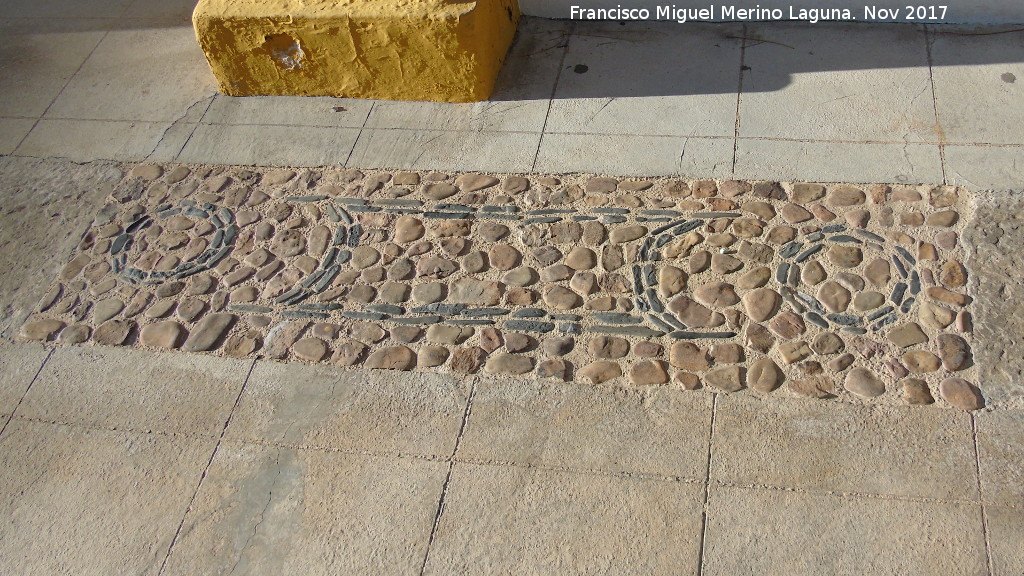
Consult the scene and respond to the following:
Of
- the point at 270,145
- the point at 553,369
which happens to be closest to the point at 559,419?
the point at 553,369

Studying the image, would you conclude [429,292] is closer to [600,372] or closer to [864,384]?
[600,372]

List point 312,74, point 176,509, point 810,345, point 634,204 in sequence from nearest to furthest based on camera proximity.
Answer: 1. point 176,509
2. point 810,345
3. point 634,204
4. point 312,74

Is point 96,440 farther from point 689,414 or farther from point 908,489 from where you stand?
point 908,489

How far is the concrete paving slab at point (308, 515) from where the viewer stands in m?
3.23

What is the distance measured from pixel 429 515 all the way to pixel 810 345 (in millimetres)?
1798

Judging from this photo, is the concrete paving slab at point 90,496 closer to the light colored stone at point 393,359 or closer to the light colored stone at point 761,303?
the light colored stone at point 393,359

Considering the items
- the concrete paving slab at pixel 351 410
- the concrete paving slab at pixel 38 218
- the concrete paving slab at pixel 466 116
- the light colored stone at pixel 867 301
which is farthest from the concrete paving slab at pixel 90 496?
the light colored stone at pixel 867 301

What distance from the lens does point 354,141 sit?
5.10m

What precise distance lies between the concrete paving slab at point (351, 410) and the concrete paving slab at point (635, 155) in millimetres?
1590

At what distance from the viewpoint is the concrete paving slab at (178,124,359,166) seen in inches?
199

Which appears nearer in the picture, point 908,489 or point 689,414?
point 908,489

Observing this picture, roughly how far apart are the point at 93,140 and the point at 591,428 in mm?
3898

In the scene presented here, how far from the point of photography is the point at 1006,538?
118 inches

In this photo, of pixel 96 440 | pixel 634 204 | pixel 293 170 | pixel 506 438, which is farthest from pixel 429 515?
pixel 293 170
